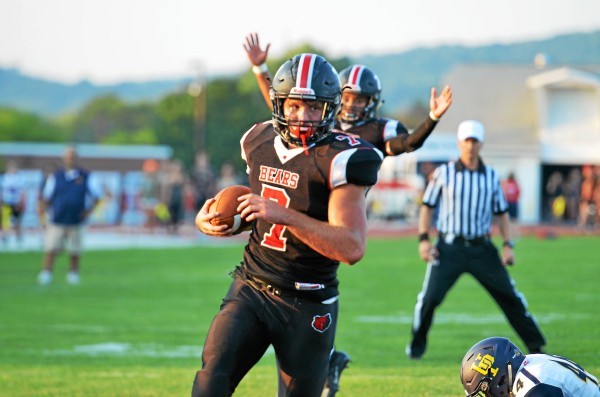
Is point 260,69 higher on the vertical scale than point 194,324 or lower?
higher

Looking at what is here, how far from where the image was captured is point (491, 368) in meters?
4.74

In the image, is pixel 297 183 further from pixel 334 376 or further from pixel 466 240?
pixel 466 240

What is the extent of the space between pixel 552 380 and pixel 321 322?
109 centimetres

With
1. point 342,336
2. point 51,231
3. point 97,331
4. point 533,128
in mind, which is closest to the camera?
point 342,336

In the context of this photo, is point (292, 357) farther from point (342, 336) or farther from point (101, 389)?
point (342, 336)

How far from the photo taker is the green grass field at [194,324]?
7.47 meters

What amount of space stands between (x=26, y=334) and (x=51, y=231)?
449cm

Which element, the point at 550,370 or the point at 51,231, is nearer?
the point at 550,370

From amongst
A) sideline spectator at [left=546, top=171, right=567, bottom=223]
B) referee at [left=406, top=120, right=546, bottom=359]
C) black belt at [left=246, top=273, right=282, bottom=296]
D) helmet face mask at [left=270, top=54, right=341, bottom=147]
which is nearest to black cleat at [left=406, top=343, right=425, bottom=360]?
referee at [left=406, top=120, right=546, bottom=359]

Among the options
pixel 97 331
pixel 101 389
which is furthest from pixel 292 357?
pixel 97 331

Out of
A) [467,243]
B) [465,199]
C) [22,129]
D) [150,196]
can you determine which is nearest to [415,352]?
[467,243]

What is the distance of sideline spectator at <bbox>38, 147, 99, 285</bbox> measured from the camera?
14.5 m

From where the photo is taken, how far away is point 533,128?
135 feet

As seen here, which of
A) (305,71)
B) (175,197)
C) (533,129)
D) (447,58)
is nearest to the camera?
(305,71)
